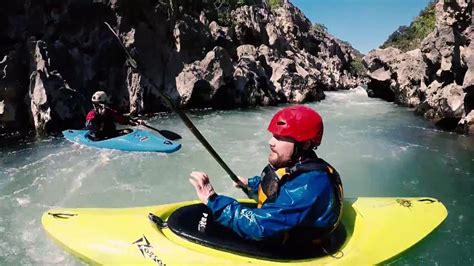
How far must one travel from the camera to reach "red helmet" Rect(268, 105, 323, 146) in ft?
8.14

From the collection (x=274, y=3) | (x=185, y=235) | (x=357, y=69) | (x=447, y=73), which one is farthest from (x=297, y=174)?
(x=357, y=69)

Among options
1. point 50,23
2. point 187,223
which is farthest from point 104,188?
point 50,23

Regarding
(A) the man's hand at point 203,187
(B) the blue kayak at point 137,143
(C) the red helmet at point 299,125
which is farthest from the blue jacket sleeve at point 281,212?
(B) the blue kayak at point 137,143

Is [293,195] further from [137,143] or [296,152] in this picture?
[137,143]

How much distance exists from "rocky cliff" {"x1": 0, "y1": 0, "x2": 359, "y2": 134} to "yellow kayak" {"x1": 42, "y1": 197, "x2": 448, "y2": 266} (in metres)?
9.21

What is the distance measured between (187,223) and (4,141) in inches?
362

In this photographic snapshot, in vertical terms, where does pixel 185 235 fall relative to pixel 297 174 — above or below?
below

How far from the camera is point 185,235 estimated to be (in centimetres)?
289

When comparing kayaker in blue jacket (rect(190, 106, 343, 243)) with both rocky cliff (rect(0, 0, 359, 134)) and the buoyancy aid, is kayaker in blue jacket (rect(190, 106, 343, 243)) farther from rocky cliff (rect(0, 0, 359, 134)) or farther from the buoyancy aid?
rocky cliff (rect(0, 0, 359, 134))

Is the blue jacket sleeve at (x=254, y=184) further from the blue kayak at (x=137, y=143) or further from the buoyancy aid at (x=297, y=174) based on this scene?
the blue kayak at (x=137, y=143)

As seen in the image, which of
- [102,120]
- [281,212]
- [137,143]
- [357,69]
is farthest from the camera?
[357,69]

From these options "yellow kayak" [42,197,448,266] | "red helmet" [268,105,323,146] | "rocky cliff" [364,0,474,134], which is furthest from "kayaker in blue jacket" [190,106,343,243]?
"rocky cliff" [364,0,474,134]

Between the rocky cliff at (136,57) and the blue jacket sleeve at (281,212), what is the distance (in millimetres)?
10067

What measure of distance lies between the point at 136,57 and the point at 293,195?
13.9 metres
